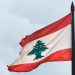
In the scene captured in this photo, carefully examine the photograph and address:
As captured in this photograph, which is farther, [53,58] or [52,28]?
[52,28]

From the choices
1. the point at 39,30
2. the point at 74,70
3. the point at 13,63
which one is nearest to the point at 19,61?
the point at 13,63

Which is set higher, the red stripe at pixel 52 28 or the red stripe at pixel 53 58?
the red stripe at pixel 52 28

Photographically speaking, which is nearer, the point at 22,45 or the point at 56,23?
the point at 56,23

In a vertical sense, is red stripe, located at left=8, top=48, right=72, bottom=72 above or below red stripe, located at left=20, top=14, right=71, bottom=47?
below

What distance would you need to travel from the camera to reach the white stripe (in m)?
24.6

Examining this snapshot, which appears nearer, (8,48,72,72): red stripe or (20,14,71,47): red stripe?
(8,48,72,72): red stripe

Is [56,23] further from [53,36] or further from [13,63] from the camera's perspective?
[13,63]

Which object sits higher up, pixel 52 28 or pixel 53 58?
pixel 52 28

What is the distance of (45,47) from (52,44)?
2.08 feet

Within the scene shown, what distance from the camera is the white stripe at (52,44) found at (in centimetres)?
2462

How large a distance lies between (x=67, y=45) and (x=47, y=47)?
1464 millimetres

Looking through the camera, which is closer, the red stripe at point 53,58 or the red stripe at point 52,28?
the red stripe at point 53,58

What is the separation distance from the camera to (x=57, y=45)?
2486 centimetres

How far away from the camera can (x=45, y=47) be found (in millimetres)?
25594
